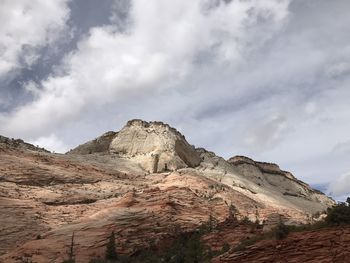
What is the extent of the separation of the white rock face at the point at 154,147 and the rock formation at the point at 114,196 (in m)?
0.14

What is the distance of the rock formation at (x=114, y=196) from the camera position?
3769 cm

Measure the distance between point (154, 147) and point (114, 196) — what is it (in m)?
22.4

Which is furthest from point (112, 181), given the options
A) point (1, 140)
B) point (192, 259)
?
point (192, 259)

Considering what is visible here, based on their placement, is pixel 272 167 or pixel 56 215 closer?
pixel 56 215

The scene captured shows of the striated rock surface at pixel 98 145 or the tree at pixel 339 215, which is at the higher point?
the striated rock surface at pixel 98 145

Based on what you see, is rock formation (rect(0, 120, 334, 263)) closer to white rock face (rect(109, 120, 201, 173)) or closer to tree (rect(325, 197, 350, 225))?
white rock face (rect(109, 120, 201, 173))

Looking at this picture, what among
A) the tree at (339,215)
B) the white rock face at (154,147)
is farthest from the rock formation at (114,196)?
the tree at (339,215)

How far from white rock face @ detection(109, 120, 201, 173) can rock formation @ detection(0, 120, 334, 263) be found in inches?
5.5

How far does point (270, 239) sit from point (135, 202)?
20.5 meters

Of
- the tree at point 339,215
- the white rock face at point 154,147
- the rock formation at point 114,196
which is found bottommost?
the tree at point 339,215

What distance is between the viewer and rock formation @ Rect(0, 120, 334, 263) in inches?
1484

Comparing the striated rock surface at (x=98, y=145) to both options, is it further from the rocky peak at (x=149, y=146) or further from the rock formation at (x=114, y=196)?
the rock formation at (x=114, y=196)

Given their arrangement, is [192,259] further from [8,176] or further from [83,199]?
[8,176]

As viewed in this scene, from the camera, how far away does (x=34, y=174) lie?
49.7m
